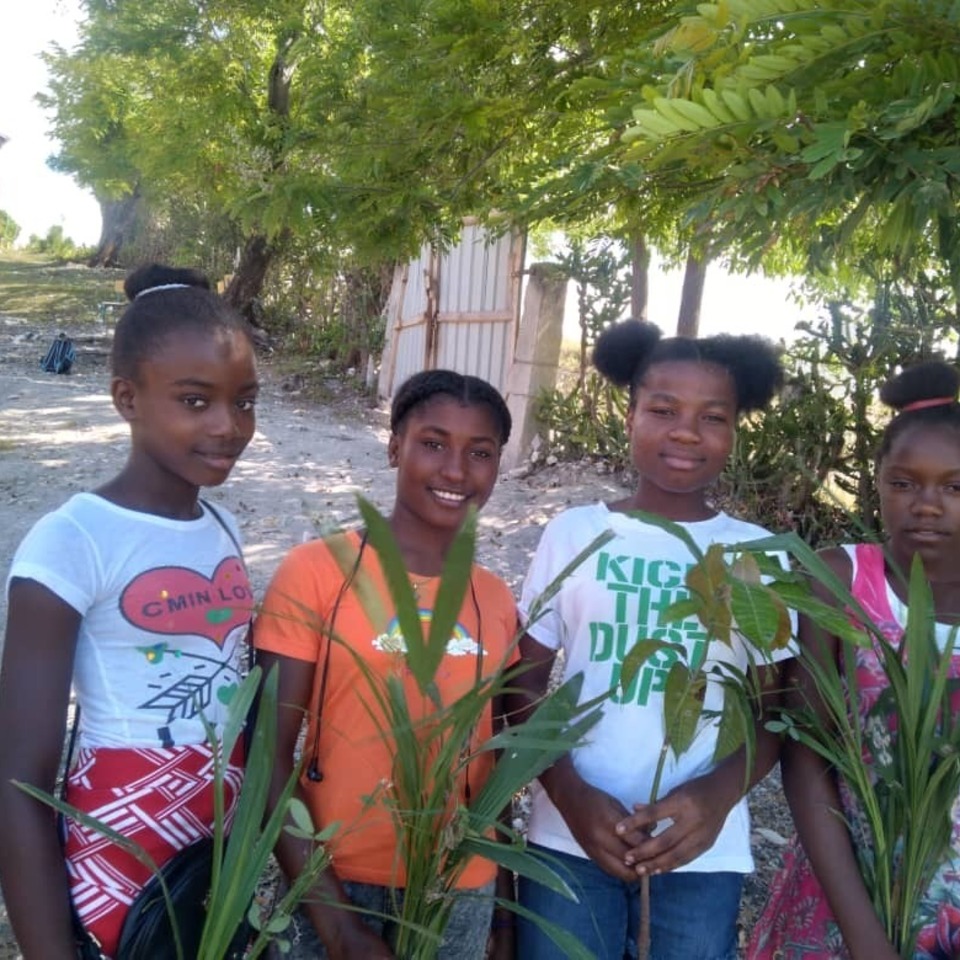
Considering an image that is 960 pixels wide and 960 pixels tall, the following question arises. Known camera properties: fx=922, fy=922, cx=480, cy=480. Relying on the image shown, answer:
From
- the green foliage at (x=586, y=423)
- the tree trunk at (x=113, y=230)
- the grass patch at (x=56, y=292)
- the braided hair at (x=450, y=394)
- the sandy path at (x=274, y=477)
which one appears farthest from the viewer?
the tree trunk at (x=113, y=230)

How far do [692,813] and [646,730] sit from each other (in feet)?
0.58

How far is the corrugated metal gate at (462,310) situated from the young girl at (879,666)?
18.1 feet

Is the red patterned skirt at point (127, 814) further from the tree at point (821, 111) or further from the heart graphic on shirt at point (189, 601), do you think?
the tree at point (821, 111)

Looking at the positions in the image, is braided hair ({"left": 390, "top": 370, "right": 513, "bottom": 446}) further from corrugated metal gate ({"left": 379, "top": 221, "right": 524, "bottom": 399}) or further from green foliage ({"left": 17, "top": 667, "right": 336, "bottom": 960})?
corrugated metal gate ({"left": 379, "top": 221, "right": 524, "bottom": 399})

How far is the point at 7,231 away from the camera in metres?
35.6

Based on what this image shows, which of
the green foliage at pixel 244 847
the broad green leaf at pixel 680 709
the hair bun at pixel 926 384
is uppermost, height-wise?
the hair bun at pixel 926 384

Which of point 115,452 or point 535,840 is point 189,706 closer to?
point 535,840

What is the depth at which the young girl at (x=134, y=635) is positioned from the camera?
4.01ft

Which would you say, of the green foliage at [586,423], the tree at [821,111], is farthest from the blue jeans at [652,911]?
the green foliage at [586,423]

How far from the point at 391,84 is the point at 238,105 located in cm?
958

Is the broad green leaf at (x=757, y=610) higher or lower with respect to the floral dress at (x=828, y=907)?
higher

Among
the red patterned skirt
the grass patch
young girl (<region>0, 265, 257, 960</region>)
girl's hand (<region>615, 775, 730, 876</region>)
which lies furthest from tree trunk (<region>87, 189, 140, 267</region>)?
girl's hand (<region>615, 775, 730, 876</region>)

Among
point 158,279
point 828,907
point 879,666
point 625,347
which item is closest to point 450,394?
point 625,347

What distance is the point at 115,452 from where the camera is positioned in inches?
300
